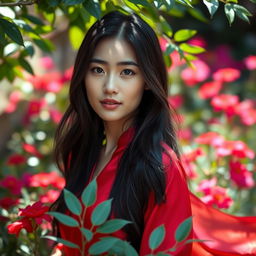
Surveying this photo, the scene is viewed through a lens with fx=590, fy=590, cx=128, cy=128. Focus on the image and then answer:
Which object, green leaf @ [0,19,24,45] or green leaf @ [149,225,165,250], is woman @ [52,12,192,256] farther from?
green leaf @ [149,225,165,250]

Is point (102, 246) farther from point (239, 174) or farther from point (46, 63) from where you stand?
point (46, 63)

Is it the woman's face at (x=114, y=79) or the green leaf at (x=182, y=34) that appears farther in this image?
the green leaf at (x=182, y=34)

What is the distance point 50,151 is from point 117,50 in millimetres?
1797

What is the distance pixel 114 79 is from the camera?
65.8 inches

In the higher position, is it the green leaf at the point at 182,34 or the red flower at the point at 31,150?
the green leaf at the point at 182,34

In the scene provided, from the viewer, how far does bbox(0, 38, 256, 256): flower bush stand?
2.17 metres

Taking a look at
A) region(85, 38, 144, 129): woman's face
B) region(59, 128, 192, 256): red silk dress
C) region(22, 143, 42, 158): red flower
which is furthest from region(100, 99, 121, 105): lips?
region(22, 143, 42, 158): red flower

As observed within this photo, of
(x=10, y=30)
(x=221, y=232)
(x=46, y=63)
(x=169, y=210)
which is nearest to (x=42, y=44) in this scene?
(x=10, y=30)

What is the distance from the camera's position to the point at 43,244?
7.78 feet

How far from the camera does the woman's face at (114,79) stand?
1671 millimetres

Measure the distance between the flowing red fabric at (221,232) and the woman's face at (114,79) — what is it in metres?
0.49

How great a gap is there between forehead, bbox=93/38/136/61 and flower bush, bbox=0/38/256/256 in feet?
1.05

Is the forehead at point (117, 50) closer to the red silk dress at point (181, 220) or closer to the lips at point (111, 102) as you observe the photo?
the lips at point (111, 102)

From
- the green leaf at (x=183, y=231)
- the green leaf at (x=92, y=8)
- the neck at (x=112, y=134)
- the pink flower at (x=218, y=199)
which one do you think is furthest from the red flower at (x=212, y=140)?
the green leaf at (x=183, y=231)
